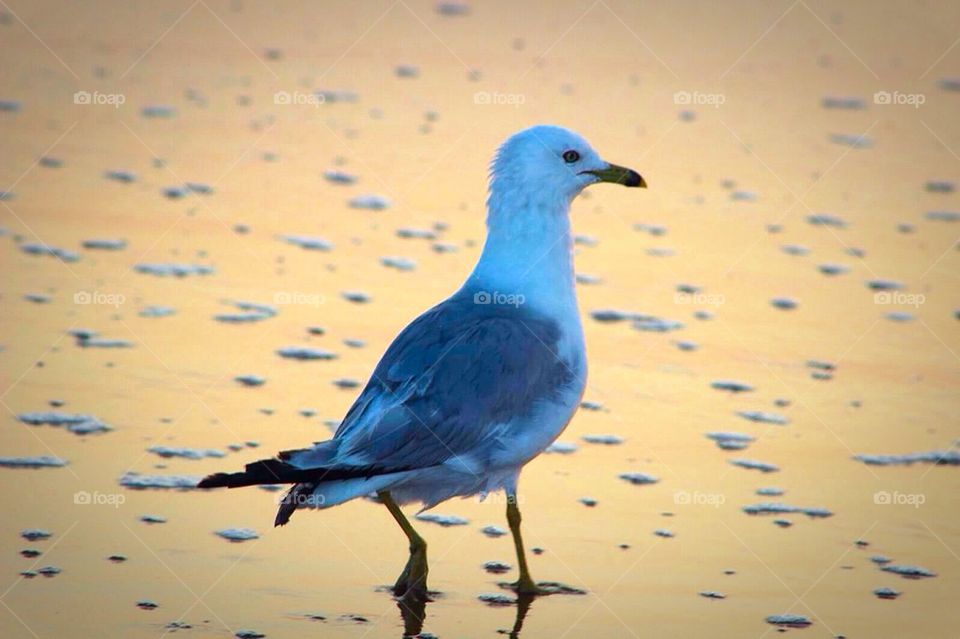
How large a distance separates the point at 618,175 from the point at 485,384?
5.01 feet

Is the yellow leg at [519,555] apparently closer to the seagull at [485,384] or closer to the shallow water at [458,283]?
the seagull at [485,384]

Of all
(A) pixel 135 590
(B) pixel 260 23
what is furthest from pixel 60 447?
(B) pixel 260 23

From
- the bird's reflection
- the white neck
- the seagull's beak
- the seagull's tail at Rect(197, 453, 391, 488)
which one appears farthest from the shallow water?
the seagull's beak

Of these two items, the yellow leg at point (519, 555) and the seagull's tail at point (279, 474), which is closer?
the seagull's tail at point (279, 474)

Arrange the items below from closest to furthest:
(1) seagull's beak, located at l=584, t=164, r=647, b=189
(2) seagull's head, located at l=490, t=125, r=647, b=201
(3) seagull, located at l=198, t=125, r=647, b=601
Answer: (3) seagull, located at l=198, t=125, r=647, b=601 → (2) seagull's head, located at l=490, t=125, r=647, b=201 → (1) seagull's beak, located at l=584, t=164, r=647, b=189

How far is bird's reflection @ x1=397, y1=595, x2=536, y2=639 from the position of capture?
6680 millimetres

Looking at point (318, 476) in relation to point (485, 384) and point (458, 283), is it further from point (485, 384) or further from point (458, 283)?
point (458, 283)

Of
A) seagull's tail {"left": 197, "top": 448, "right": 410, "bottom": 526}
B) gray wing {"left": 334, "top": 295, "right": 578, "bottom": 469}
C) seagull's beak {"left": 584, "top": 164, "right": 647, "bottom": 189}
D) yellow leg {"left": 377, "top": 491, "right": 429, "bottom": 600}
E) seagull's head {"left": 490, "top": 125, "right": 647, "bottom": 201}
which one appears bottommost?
yellow leg {"left": 377, "top": 491, "right": 429, "bottom": 600}

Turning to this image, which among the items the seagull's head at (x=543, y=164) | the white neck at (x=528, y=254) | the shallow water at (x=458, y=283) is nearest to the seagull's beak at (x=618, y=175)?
the seagull's head at (x=543, y=164)

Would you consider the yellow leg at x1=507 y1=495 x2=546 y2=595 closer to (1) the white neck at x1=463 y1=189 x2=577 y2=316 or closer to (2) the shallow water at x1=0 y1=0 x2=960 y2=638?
(2) the shallow water at x1=0 y1=0 x2=960 y2=638

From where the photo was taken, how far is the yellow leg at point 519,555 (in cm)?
707

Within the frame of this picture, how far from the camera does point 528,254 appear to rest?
24.7 ft

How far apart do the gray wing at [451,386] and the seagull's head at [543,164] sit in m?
0.65

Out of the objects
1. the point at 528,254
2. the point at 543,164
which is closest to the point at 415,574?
the point at 528,254
